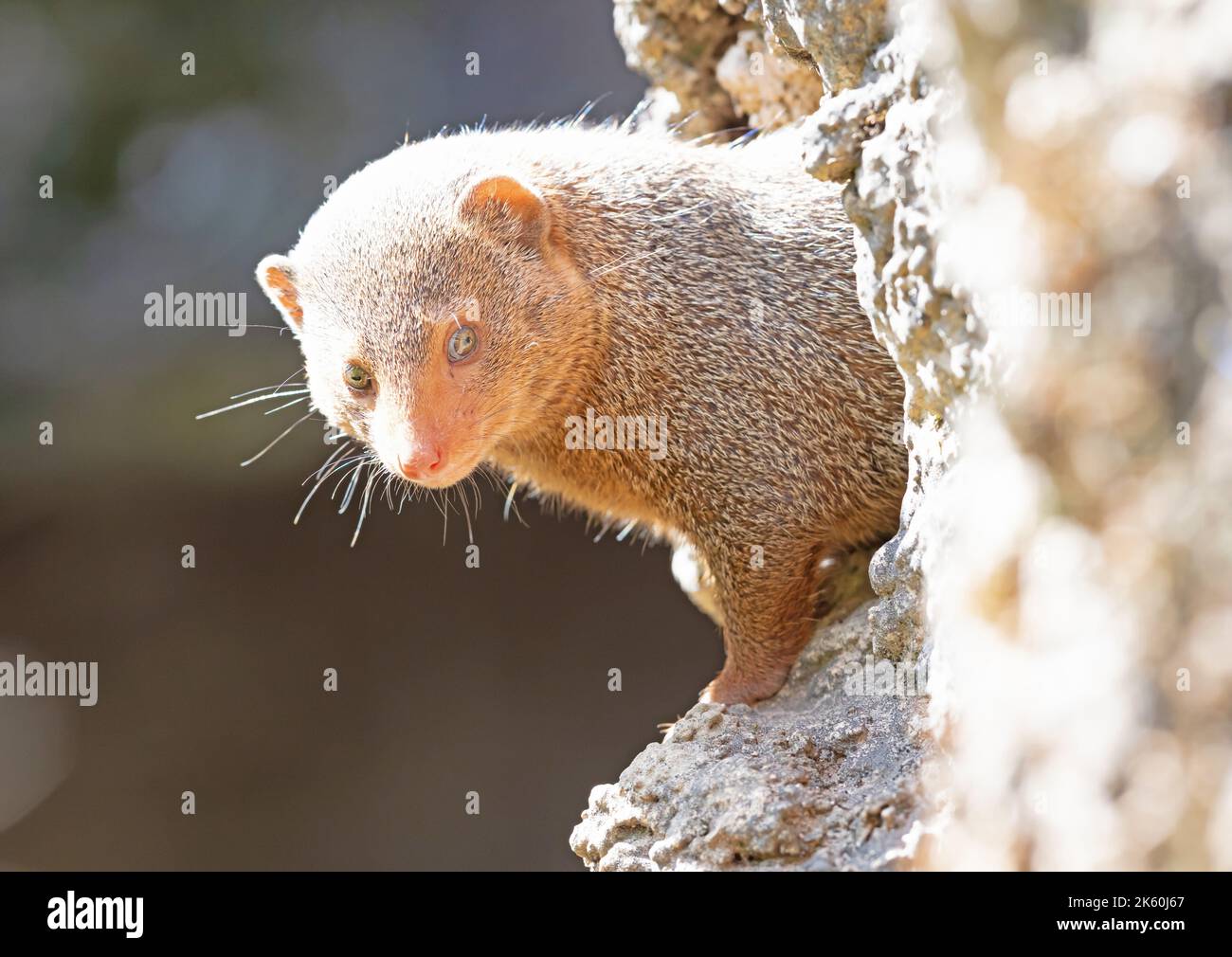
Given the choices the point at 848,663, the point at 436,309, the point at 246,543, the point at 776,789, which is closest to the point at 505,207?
the point at 436,309

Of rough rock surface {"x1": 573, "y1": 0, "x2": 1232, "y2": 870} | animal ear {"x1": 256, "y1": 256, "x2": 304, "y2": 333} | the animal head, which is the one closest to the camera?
rough rock surface {"x1": 573, "y1": 0, "x2": 1232, "y2": 870}

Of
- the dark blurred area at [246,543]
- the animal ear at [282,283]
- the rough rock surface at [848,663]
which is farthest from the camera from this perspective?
the dark blurred area at [246,543]

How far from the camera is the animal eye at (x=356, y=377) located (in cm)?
331

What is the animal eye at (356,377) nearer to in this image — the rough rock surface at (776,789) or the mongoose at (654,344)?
the mongoose at (654,344)

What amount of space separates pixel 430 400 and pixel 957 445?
141 centimetres

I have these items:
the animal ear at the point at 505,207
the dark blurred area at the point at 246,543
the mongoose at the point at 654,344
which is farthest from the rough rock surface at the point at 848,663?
the dark blurred area at the point at 246,543

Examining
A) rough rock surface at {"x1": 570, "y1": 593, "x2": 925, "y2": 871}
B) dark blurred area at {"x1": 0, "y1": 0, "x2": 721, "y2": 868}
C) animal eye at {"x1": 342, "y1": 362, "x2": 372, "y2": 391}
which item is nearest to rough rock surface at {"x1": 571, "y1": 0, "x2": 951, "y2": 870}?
rough rock surface at {"x1": 570, "y1": 593, "x2": 925, "y2": 871}

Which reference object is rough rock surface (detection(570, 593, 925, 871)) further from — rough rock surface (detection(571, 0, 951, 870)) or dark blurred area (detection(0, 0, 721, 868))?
dark blurred area (detection(0, 0, 721, 868))

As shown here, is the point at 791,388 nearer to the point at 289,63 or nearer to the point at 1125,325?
the point at 1125,325

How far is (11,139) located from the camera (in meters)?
6.85

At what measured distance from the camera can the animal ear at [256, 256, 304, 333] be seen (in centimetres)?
358

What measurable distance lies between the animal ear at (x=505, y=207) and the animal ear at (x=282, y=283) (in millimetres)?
640

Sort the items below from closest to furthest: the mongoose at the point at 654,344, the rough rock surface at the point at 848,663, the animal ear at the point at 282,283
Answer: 1. the rough rock surface at the point at 848,663
2. the mongoose at the point at 654,344
3. the animal ear at the point at 282,283
